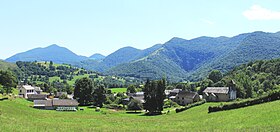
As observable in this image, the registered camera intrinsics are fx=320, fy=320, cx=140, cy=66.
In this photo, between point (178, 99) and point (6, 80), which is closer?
point (6, 80)

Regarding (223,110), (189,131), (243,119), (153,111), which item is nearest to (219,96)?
(153,111)

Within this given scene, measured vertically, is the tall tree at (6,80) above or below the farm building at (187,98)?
above

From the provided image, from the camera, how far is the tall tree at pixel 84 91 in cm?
10003

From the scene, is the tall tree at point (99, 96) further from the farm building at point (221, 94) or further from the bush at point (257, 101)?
the bush at point (257, 101)

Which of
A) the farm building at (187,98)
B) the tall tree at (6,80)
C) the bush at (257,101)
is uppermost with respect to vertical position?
the tall tree at (6,80)

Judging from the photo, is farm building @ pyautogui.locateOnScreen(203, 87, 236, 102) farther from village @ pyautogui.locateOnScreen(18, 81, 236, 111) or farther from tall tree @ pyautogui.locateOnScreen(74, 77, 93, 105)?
tall tree @ pyautogui.locateOnScreen(74, 77, 93, 105)

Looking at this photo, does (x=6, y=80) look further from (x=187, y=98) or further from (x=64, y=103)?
(x=187, y=98)

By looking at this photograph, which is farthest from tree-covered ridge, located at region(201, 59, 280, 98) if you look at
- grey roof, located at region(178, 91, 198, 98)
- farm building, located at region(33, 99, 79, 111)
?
farm building, located at region(33, 99, 79, 111)

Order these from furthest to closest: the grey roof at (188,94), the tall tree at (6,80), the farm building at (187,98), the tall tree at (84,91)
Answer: the grey roof at (188,94), the farm building at (187,98), the tall tree at (84,91), the tall tree at (6,80)

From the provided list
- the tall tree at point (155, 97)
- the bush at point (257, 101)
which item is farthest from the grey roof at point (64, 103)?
the bush at point (257, 101)

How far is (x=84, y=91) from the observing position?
100 metres

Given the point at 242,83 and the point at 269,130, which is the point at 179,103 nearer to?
the point at 242,83

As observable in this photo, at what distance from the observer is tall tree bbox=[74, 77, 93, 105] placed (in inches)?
3938

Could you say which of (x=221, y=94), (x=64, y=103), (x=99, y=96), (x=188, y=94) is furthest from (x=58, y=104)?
(x=221, y=94)
